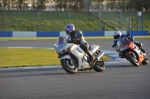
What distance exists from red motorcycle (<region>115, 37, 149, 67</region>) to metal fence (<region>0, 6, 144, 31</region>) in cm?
2608

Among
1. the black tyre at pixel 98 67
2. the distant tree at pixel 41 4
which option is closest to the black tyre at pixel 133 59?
the black tyre at pixel 98 67

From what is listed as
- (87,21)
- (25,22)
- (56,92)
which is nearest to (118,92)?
(56,92)

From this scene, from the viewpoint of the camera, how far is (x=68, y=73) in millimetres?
12484

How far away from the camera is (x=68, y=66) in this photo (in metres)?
12.3

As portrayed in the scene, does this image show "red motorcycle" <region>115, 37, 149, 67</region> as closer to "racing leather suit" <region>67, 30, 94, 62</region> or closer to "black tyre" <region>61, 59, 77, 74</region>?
"racing leather suit" <region>67, 30, 94, 62</region>

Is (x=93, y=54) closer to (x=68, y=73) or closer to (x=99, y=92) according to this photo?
(x=68, y=73)

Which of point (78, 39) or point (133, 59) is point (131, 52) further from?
point (78, 39)

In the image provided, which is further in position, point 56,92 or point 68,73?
point 68,73

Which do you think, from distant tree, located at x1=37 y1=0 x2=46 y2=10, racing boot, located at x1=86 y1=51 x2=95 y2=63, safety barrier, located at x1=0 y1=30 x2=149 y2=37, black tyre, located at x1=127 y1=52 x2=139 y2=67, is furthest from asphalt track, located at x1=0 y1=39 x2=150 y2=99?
distant tree, located at x1=37 y1=0 x2=46 y2=10

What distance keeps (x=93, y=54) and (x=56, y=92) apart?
441 cm

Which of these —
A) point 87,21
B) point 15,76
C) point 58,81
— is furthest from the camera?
point 87,21

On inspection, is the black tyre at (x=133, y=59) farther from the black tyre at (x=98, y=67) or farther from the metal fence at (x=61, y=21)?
the metal fence at (x=61, y=21)

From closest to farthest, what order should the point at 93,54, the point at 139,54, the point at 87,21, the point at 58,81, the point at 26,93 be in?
the point at 26,93
the point at 58,81
the point at 93,54
the point at 139,54
the point at 87,21

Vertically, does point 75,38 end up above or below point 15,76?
above
